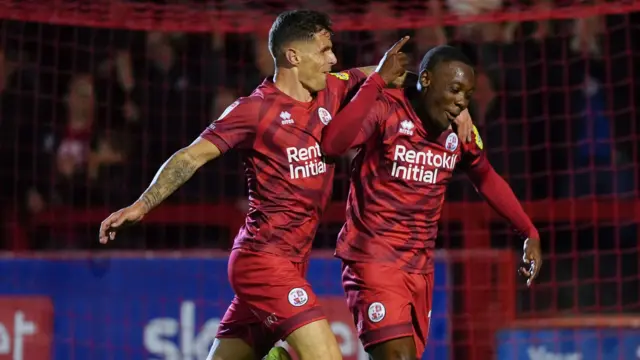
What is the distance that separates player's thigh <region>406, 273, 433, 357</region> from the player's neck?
2.73ft

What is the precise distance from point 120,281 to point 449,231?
197 centimetres

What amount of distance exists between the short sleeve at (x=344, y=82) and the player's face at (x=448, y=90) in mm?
381

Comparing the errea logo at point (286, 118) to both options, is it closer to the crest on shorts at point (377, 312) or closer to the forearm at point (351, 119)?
the forearm at point (351, 119)

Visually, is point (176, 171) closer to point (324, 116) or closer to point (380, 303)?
point (324, 116)

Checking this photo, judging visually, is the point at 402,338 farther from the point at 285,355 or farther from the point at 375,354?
the point at 285,355

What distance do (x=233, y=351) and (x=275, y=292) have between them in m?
0.42

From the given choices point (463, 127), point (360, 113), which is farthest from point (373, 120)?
point (463, 127)

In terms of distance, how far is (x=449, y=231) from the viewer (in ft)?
23.5

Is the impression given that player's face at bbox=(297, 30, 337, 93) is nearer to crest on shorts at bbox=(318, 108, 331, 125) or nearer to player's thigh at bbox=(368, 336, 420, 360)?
crest on shorts at bbox=(318, 108, 331, 125)

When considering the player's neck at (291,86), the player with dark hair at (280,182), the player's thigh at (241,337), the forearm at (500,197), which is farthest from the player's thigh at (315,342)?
the forearm at (500,197)

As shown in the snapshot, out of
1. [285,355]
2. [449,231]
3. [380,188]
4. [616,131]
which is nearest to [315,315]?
[285,355]

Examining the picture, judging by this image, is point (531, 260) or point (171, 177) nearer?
point (171, 177)

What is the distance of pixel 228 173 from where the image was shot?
761 centimetres

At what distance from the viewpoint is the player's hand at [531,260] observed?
5.01 metres
